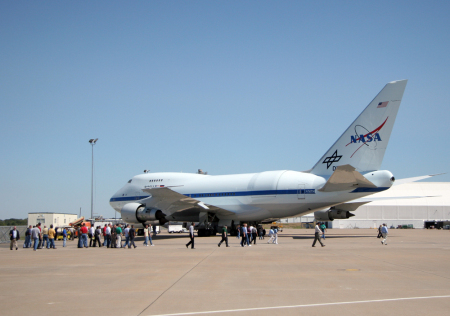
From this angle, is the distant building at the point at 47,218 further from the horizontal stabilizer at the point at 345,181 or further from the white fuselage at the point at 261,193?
the horizontal stabilizer at the point at 345,181

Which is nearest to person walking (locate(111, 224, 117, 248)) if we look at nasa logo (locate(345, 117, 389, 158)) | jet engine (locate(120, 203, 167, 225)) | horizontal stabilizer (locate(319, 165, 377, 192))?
jet engine (locate(120, 203, 167, 225))

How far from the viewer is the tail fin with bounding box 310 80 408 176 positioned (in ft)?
83.8

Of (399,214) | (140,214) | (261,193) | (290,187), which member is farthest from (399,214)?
(140,214)

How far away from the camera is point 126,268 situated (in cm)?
1259

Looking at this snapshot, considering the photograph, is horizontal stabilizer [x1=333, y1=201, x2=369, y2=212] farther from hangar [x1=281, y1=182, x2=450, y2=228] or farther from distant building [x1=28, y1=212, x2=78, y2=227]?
hangar [x1=281, y1=182, x2=450, y2=228]

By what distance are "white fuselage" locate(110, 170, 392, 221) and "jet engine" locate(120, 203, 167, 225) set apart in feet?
5.65

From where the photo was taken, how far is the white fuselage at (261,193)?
91.9 feet

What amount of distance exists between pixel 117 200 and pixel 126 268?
27128mm

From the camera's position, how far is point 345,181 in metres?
25.4

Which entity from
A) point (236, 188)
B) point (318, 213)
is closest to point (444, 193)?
point (318, 213)

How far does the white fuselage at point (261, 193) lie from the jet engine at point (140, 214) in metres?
1.72

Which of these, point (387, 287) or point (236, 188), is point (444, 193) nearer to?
point (236, 188)

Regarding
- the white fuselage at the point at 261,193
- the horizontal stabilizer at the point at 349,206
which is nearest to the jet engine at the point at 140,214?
the white fuselage at the point at 261,193

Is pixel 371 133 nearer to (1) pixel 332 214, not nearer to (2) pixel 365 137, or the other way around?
(2) pixel 365 137
